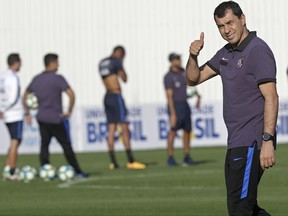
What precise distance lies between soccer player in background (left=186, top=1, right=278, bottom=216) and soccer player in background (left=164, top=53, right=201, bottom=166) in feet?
42.6

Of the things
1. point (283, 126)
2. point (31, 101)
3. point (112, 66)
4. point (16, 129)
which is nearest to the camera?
point (16, 129)

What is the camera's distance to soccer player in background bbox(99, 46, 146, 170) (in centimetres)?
2203

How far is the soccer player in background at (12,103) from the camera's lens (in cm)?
1983

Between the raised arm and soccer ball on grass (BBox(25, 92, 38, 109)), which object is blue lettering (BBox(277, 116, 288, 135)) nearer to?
soccer ball on grass (BBox(25, 92, 38, 109))

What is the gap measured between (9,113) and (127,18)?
15.1 meters

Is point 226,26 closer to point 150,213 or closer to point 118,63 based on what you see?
point 150,213

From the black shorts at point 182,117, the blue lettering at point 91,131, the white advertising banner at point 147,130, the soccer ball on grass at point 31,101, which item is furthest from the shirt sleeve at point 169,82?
the blue lettering at point 91,131

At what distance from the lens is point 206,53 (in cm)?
3409

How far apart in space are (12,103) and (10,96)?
0.13 meters

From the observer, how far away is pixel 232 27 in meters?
9.18

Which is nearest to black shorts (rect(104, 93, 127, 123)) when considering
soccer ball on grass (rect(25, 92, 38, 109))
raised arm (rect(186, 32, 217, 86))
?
soccer ball on grass (rect(25, 92, 38, 109))

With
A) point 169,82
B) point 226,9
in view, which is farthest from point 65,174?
point 226,9

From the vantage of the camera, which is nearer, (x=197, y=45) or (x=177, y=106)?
(x=197, y=45)

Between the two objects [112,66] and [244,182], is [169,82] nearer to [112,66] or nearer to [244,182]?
[112,66]
